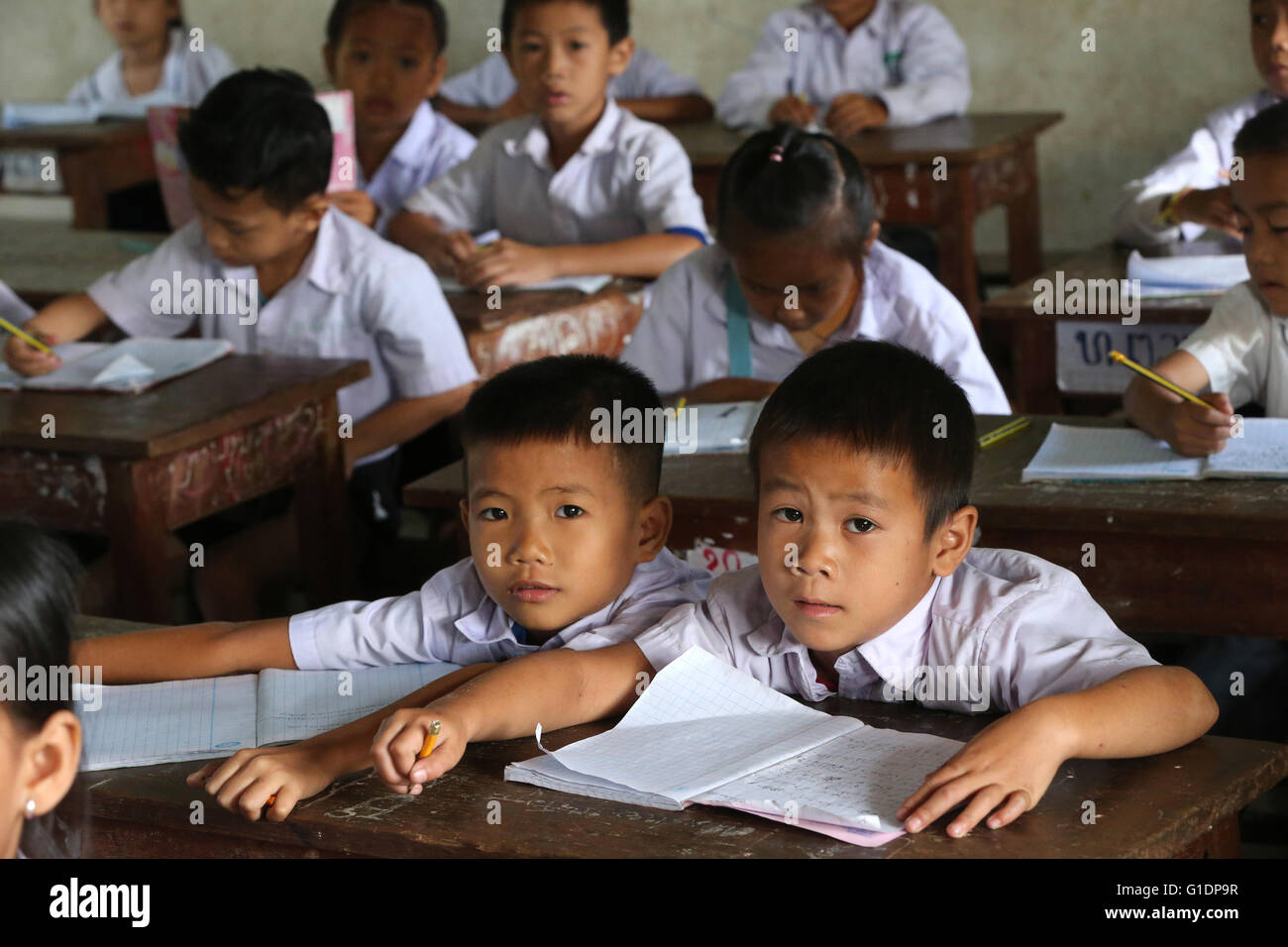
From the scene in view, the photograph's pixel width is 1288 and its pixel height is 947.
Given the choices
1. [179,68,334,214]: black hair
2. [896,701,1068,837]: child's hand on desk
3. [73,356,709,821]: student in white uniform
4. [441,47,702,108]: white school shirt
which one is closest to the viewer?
[896,701,1068,837]: child's hand on desk

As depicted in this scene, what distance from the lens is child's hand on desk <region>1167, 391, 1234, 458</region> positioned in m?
1.88

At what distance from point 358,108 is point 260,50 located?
2.70 m

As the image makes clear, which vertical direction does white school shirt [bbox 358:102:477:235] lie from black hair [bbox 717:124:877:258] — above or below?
above

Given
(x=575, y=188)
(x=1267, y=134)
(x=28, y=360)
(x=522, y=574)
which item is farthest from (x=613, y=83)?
(x=522, y=574)

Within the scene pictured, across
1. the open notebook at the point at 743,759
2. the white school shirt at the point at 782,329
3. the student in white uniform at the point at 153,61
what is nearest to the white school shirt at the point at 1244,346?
the white school shirt at the point at 782,329

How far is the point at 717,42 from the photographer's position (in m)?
5.80

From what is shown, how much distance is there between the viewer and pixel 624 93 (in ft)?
18.2

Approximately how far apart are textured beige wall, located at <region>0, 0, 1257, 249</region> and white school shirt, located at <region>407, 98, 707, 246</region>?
224cm

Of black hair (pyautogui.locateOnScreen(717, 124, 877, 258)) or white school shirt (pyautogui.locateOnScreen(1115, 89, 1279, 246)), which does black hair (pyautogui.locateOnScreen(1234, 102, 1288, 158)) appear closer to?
black hair (pyautogui.locateOnScreen(717, 124, 877, 258))

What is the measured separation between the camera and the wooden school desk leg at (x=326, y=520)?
2.60 m

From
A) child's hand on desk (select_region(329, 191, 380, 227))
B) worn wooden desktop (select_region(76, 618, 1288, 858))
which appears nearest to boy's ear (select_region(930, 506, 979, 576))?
worn wooden desktop (select_region(76, 618, 1288, 858))

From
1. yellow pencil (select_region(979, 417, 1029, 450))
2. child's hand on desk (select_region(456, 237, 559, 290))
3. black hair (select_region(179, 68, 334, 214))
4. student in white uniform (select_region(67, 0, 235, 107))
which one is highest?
student in white uniform (select_region(67, 0, 235, 107))
